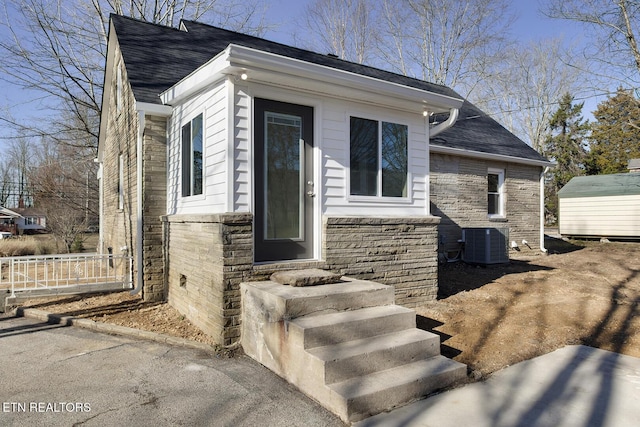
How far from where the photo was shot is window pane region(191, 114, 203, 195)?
17.5 ft

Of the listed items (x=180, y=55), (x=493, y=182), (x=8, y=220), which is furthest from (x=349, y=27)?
(x=8, y=220)

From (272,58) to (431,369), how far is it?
3420 millimetres

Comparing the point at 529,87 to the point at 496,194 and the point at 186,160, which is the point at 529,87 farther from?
the point at 186,160

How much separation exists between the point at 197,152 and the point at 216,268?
1.78 m

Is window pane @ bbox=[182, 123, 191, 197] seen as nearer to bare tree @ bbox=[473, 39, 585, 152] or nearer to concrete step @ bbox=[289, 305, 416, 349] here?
concrete step @ bbox=[289, 305, 416, 349]

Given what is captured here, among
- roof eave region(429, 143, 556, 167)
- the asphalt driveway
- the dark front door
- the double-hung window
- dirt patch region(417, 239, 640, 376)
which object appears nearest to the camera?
the asphalt driveway

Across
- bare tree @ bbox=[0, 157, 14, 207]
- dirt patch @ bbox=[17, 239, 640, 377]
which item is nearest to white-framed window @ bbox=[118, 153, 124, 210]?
dirt patch @ bbox=[17, 239, 640, 377]

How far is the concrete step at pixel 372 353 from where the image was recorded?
3.15m

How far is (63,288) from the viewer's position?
638 centimetres

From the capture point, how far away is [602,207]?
16922mm

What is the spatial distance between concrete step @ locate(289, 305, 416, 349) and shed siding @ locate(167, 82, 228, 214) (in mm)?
1711

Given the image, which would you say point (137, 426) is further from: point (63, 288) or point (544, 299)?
point (544, 299)

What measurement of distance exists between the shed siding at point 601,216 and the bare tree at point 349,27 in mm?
13172

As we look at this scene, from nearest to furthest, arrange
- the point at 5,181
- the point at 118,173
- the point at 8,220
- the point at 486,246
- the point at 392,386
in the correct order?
the point at 392,386 → the point at 118,173 → the point at 486,246 → the point at 8,220 → the point at 5,181
